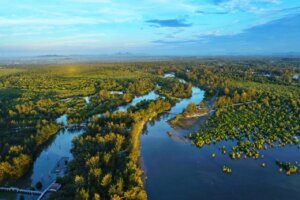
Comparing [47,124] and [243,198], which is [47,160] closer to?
[47,124]

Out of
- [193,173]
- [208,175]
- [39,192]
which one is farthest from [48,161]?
[208,175]

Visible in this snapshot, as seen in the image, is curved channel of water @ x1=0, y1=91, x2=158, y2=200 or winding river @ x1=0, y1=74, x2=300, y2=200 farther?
curved channel of water @ x1=0, y1=91, x2=158, y2=200

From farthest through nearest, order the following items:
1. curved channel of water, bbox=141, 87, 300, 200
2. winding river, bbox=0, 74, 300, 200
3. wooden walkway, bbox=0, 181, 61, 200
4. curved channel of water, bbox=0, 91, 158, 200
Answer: curved channel of water, bbox=0, 91, 158, 200 < winding river, bbox=0, 74, 300, 200 < curved channel of water, bbox=141, 87, 300, 200 < wooden walkway, bbox=0, 181, 61, 200

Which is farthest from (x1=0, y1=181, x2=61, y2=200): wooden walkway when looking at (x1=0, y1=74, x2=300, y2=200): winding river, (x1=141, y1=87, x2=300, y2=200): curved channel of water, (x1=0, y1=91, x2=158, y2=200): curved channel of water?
(x1=141, y1=87, x2=300, y2=200): curved channel of water

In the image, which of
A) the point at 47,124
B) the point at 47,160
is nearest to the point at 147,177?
the point at 47,160

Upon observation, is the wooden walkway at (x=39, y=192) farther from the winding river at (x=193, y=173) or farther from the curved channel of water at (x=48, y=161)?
the winding river at (x=193, y=173)

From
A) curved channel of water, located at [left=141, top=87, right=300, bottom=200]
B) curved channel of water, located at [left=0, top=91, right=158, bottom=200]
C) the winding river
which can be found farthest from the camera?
curved channel of water, located at [left=0, top=91, right=158, bottom=200]

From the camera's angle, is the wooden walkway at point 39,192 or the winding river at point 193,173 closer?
the wooden walkway at point 39,192

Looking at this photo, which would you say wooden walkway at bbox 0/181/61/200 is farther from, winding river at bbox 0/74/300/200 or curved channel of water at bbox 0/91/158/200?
winding river at bbox 0/74/300/200

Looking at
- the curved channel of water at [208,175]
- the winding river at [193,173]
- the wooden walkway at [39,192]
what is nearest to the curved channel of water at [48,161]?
the winding river at [193,173]

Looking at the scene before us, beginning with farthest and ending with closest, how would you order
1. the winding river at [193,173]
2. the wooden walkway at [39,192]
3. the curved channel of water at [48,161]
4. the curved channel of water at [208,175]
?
the curved channel of water at [48,161], the winding river at [193,173], the curved channel of water at [208,175], the wooden walkway at [39,192]
